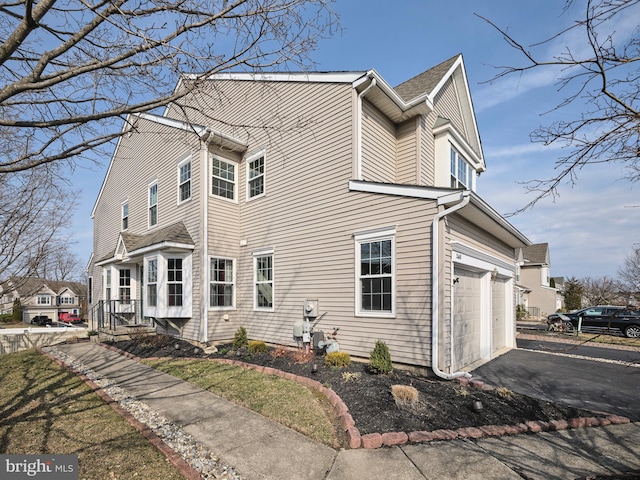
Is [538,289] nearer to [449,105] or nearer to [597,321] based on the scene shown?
[597,321]

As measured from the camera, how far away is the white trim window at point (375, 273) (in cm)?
746

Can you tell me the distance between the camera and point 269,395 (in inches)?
234

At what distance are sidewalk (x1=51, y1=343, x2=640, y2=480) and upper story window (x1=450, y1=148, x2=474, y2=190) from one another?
781 cm

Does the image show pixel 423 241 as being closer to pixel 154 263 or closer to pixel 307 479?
pixel 307 479

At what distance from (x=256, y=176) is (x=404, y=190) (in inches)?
233

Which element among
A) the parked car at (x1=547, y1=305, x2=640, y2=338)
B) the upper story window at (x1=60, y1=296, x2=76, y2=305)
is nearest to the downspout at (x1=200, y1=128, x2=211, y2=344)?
the parked car at (x1=547, y1=305, x2=640, y2=338)

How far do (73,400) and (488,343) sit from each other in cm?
977

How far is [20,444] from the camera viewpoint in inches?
166

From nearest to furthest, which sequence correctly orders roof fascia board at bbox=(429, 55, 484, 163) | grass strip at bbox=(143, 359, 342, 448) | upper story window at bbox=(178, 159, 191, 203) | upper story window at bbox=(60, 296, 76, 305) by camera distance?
grass strip at bbox=(143, 359, 342, 448) → roof fascia board at bbox=(429, 55, 484, 163) → upper story window at bbox=(178, 159, 191, 203) → upper story window at bbox=(60, 296, 76, 305)

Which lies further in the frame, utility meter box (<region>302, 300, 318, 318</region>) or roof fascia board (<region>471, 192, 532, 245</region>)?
utility meter box (<region>302, 300, 318, 318</region>)

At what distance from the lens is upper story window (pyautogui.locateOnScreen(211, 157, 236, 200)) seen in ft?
37.4

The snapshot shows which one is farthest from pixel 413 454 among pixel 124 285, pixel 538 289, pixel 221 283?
pixel 538 289

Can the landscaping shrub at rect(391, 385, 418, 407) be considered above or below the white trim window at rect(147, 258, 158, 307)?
below

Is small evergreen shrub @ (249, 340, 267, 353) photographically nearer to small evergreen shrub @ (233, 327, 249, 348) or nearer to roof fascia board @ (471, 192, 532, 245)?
small evergreen shrub @ (233, 327, 249, 348)
